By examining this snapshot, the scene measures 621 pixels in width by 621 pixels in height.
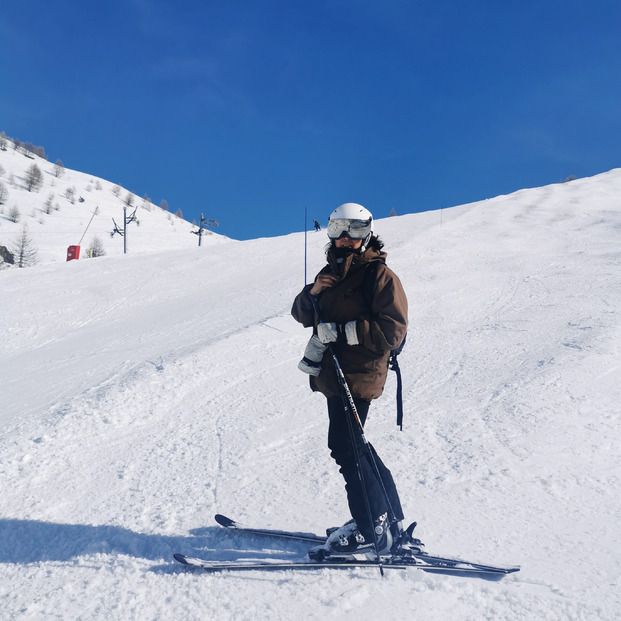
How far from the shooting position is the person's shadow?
3.00 metres

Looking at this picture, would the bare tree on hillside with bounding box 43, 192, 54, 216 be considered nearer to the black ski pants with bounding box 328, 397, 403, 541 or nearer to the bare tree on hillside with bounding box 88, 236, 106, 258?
the bare tree on hillside with bounding box 88, 236, 106, 258

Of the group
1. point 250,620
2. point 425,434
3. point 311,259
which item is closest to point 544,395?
point 425,434

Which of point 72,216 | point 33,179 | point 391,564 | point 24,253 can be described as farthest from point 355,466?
point 33,179

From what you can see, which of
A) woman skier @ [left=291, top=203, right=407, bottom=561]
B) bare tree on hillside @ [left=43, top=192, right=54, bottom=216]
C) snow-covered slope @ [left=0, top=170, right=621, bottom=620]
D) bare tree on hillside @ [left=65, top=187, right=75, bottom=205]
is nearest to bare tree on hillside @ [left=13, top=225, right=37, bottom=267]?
bare tree on hillside @ [left=43, top=192, right=54, bottom=216]

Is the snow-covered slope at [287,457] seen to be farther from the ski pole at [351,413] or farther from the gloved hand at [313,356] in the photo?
the gloved hand at [313,356]

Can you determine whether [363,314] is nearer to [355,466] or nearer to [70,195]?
[355,466]

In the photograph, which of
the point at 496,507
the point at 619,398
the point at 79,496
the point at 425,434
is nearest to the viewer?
the point at 496,507

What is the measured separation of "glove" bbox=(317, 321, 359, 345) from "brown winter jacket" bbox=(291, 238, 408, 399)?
0.04m

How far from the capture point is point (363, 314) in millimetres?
2795

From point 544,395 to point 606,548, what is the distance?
2452 millimetres

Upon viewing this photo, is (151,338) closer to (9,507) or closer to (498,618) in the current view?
(9,507)

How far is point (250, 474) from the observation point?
4023 millimetres

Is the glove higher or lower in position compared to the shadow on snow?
higher

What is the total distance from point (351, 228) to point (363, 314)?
54cm
